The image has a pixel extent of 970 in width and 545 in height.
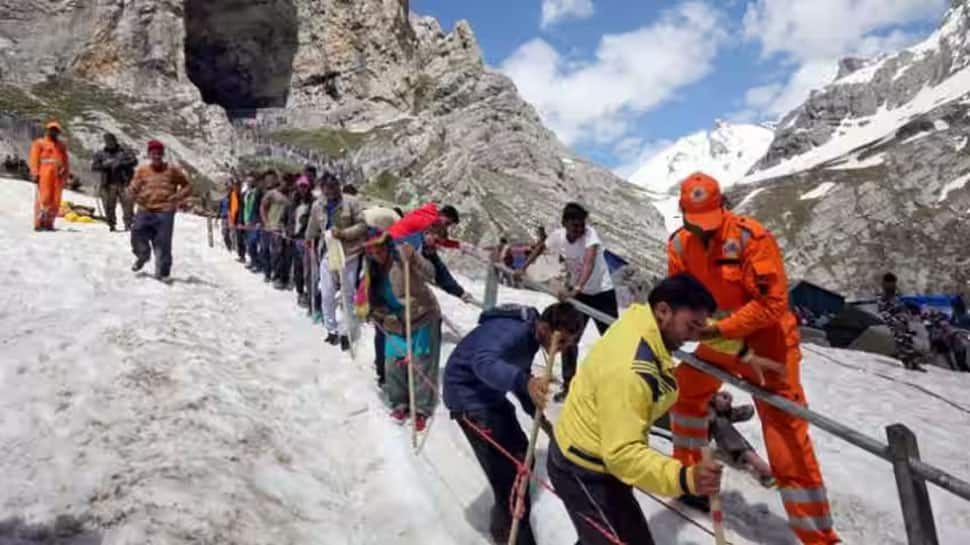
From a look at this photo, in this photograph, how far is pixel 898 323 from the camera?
15758mm

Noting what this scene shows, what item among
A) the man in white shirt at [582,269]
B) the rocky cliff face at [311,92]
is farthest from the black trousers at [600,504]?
the rocky cliff face at [311,92]

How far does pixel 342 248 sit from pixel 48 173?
365 inches

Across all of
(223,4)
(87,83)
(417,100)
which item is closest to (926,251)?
(417,100)

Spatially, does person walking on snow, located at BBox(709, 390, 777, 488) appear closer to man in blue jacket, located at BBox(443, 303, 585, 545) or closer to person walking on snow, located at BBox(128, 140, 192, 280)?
man in blue jacket, located at BBox(443, 303, 585, 545)

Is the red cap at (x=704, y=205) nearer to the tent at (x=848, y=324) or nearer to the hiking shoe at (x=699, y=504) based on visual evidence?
the hiking shoe at (x=699, y=504)

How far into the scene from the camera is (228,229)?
18.5 m

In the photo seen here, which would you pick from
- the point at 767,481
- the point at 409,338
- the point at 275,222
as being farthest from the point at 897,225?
the point at 409,338

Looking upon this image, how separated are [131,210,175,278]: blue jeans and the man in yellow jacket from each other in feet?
30.8

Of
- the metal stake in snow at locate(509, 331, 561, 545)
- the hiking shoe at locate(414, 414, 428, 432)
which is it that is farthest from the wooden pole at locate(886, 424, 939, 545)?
the hiking shoe at locate(414, 414, 428, 432)

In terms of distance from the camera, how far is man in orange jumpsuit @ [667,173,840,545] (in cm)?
468

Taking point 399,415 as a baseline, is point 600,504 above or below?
above

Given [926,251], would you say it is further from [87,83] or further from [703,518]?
[703,518]

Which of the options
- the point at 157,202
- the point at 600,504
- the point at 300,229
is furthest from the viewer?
the point at 300,229

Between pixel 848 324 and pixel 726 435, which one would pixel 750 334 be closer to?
pixel 726 435
